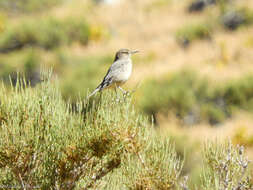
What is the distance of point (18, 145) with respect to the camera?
2.27 meters

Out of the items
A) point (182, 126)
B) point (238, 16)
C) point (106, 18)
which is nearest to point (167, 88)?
point (182, 126)

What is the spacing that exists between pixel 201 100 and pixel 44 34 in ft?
34.5

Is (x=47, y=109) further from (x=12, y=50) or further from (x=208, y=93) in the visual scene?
(x=12, y=50)

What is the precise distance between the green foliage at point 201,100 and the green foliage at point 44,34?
9.23 m

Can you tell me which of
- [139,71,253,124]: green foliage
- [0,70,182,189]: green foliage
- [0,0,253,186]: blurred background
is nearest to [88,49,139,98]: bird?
[0,0,253,186]: blurred background

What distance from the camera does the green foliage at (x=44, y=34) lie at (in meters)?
18.5

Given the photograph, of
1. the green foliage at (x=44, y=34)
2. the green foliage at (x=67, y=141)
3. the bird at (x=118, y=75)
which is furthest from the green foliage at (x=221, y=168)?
the green foliage at (x=44, y=34)

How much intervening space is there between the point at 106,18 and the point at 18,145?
21.9 metres

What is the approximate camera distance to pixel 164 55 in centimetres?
1723

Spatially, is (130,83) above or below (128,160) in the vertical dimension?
below

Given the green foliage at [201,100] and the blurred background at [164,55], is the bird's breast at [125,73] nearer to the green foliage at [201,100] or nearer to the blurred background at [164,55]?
the blurred background at [164,55]

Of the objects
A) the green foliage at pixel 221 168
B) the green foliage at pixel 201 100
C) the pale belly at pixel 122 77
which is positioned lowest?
the green foliage at pixel 201 100

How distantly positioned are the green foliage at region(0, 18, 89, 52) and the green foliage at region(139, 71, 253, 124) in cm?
923

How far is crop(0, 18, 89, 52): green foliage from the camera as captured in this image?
1850cm
